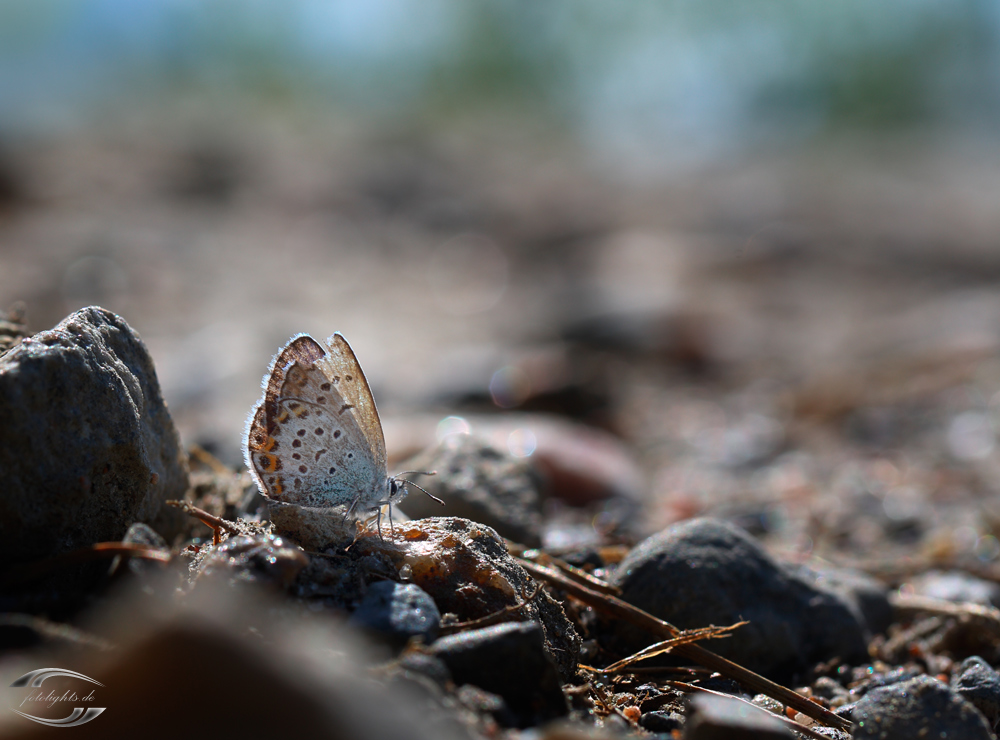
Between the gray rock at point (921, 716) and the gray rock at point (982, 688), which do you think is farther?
the gray rock at point (982, 688)

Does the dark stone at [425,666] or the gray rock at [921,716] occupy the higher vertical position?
the dark stone at [425,666]

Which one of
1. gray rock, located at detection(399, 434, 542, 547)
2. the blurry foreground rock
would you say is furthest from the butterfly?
the blurry foreground rock

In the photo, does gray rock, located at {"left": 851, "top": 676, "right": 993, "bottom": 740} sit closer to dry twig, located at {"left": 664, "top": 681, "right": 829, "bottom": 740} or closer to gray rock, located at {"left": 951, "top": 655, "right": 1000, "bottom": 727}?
dry twig, located at {"left": 664, "top": 681, "right": 829, "bottom": 740}

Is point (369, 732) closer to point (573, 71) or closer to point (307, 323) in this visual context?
point (307, 323)

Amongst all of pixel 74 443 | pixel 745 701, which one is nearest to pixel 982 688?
pixel 745 701

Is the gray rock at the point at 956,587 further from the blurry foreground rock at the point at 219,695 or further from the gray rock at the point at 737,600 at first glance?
the blurry foreground rock at the point at 219,695

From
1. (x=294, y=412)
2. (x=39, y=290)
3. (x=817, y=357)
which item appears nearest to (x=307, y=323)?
(x=39, y=290)

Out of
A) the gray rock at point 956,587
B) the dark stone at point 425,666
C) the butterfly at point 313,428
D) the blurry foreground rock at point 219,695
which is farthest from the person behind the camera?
the gray rock at point 956,587

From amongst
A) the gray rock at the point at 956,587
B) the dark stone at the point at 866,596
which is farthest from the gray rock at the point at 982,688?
the gray rock at the point at 956,587
